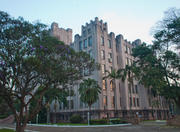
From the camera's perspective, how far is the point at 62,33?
202 feet

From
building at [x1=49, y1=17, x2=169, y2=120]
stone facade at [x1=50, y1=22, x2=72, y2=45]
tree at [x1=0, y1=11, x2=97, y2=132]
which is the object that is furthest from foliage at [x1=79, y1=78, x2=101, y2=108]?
stone facade at [x1=50, y1=22, x2=72, y2=45]

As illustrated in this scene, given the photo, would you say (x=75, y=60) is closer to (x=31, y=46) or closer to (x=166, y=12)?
(x=31, y=46)

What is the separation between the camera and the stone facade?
58.4 metres

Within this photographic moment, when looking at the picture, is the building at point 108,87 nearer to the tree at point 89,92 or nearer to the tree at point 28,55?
the tree at point 89,92

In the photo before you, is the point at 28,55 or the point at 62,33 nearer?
the point at 28,55

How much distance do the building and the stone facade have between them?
10.8 m

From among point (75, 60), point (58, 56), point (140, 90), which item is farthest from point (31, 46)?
→ point (140, 90)

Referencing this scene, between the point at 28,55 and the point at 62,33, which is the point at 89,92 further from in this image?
the point at 62,33

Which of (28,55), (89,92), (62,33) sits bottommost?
(89,92)

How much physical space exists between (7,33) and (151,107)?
51.9 metres

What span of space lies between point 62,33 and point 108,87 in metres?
28.2

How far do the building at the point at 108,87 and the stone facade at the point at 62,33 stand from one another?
10835mm

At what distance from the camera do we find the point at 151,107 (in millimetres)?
56781

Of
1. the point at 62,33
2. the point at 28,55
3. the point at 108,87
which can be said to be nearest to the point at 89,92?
the point at 108,87
